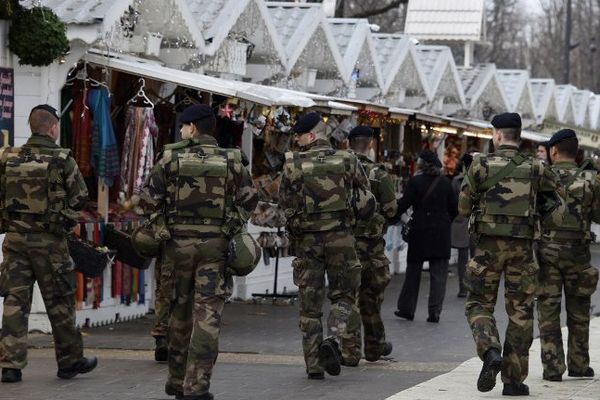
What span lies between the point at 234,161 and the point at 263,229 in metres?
8.77

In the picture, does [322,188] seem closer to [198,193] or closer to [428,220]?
[198,193]

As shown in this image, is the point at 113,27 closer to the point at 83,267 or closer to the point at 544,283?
the point at 83,267

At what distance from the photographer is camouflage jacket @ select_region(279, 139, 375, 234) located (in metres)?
11.6

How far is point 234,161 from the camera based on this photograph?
10.2m

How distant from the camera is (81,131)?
48.9 ft

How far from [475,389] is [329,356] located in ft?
3.51

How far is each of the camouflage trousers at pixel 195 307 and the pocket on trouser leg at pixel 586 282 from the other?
9.52ft

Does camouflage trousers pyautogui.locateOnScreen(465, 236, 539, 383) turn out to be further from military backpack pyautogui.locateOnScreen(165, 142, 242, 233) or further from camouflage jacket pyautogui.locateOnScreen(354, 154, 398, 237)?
camouflage jacket pyautogui.locateOnScreen(354, 154, 398, 237)

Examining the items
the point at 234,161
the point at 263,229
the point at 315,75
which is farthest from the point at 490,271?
the point at 315,75

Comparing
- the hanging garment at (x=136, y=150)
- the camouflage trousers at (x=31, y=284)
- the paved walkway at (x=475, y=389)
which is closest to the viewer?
the paved walkway at (x=475, y=389)

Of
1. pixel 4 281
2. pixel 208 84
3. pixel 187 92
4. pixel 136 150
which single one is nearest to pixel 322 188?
pixel 4 281

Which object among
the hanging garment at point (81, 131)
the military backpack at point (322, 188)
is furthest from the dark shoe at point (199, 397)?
the hanging garment at point (81, 131)

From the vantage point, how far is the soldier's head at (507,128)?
10867 millimetres

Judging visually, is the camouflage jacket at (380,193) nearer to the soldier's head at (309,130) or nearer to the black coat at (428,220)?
the soldier's head at (309,130)
